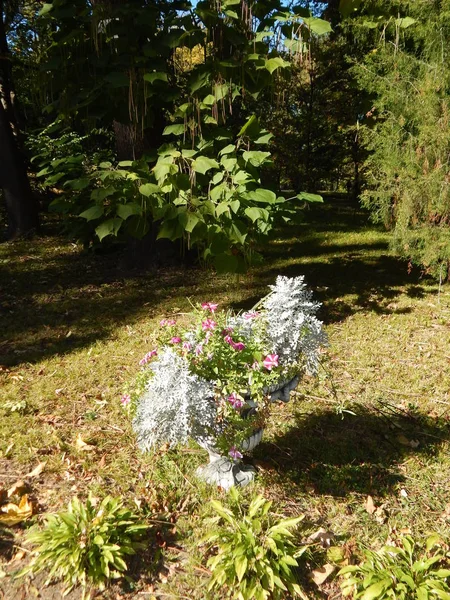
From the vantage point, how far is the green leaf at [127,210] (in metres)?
3.19

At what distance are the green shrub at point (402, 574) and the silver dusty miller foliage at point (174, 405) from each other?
95 centimetres

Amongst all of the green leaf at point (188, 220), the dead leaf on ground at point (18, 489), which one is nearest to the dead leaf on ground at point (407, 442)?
the green leaf at point (188, 220)

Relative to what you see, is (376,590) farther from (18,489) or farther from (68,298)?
(68,298)

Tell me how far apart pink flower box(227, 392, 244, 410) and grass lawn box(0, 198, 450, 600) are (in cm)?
64

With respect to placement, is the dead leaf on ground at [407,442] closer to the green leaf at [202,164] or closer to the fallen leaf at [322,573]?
the fallen leaf at [322,573]

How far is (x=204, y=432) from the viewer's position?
89.7 inches

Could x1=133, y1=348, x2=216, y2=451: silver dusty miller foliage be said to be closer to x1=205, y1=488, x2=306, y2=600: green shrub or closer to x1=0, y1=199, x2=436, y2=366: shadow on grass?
x1=205, y1=488, x2=306, y2=600: green shrub

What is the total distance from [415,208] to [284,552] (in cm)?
479

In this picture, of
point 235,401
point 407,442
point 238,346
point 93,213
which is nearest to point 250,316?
point 238,346

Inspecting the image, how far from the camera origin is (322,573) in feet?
7.15

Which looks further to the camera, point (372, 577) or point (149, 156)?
point (149, 156)

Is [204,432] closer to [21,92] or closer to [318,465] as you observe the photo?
[318,465]

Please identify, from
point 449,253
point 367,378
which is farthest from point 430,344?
point 449,253

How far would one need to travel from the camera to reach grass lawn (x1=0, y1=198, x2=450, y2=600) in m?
2.47
